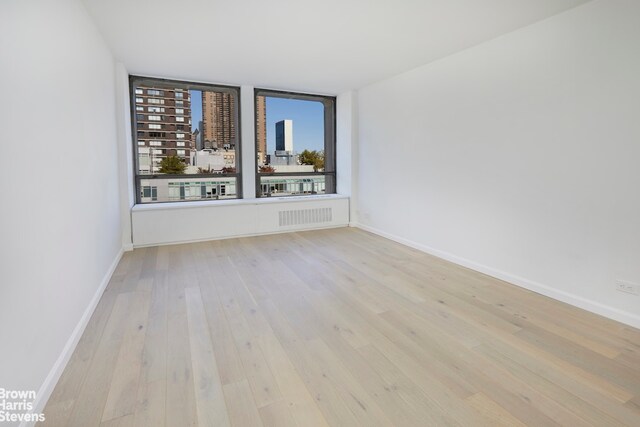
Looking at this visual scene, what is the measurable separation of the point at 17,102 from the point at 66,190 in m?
0.77

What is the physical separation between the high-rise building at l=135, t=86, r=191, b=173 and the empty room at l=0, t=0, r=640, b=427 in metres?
0.03

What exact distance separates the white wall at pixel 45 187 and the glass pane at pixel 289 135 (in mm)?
2971

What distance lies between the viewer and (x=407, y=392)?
1757mm

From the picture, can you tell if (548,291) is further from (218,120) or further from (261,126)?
(218,120)

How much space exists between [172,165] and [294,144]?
211 centimetres

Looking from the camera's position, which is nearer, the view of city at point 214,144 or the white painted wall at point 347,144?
the view of city at point 214,144

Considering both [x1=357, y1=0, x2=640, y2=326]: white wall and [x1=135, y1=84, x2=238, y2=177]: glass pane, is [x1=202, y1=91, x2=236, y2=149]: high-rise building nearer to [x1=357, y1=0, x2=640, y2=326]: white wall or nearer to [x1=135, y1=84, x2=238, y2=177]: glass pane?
[x1=135, y1=84, x2=238, y2=177]: glass pane

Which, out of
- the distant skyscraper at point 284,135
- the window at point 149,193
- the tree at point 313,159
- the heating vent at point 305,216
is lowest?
the heating vent at point 305,216

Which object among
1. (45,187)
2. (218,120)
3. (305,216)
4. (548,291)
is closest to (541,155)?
(548,291)

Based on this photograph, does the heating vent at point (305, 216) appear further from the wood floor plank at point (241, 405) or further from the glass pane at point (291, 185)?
the wood floor plank at point (241, 405)

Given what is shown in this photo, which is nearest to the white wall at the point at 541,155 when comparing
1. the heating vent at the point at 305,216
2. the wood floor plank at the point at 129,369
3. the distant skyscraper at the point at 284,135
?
the heating vent at the point at 305,216

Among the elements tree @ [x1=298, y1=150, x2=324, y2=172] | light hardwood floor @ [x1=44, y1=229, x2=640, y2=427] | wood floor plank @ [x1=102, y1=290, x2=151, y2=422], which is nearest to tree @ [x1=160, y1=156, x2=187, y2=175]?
tree @ [x1=298, y1=150, x2=324, y2=172]

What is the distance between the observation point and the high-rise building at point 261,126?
18.6 ft

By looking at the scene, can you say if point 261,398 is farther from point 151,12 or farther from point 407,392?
point 151,12
